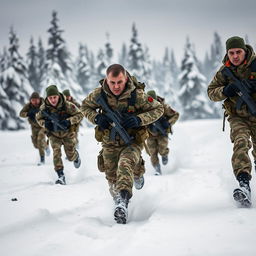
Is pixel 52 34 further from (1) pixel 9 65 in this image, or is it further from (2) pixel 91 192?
(2) pixel 91 192

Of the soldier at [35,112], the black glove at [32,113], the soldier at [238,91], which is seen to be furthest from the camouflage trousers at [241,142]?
the black glove at [32,113]

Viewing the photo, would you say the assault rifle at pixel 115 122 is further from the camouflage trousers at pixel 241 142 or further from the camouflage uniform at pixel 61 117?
the camouflage uniform at pixel 61 117

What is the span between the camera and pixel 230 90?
4254 millimetres

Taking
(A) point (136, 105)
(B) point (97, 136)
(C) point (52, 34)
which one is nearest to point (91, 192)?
(B) point (97, 136)

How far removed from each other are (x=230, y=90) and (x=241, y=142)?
0.77m

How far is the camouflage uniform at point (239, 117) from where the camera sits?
3986 mm

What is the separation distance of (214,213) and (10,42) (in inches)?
1214

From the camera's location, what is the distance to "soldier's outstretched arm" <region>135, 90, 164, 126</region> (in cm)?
429

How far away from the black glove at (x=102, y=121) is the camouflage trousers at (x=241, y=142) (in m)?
1.86

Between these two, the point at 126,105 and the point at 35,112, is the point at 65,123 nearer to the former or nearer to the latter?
the point at 126,105

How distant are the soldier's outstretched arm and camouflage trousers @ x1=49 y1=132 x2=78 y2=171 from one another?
3.26 metres

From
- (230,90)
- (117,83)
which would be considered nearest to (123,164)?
(117,83)

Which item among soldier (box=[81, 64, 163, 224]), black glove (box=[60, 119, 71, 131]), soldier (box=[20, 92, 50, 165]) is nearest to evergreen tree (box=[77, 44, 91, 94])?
soldier (box=[20, 92, 50, 165])

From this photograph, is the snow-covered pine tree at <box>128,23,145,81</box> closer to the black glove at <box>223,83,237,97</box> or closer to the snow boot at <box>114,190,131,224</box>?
the black glove at <box>223,83,237,97</box>
